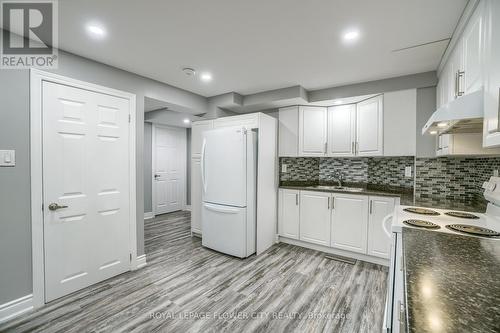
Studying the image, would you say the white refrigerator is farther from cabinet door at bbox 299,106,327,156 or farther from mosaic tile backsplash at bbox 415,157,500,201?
mosaic tile backsplash at bbox 415,157,500,201

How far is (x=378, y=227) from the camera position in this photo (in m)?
2.80

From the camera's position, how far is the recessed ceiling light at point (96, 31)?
1.76 meters

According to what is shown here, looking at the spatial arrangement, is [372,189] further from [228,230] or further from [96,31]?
[96,31]

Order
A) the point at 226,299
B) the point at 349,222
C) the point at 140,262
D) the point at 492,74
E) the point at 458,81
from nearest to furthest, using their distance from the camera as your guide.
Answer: the point at 492,74 → the point at 458,81 → the point at 226,299 → the point at 140,262 → the point at 349,222

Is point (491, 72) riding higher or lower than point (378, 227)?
higher

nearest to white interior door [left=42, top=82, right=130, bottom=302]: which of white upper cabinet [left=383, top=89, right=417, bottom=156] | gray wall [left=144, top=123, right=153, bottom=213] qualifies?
gray wall [left=144, top=123, right=153, bottom=213]

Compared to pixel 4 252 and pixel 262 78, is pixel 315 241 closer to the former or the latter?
pixel 262 78

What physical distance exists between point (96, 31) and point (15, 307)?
2.40 meters

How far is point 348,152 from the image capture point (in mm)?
3248

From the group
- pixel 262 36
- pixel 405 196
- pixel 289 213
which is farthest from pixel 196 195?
pixel 405 196

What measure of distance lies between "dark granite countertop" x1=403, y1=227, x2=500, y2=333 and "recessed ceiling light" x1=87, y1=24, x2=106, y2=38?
2.53 meters

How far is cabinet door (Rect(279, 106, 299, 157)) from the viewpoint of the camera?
3486mm

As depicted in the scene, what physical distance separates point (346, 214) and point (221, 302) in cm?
197

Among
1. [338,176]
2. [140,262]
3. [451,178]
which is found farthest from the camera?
[338,176]
